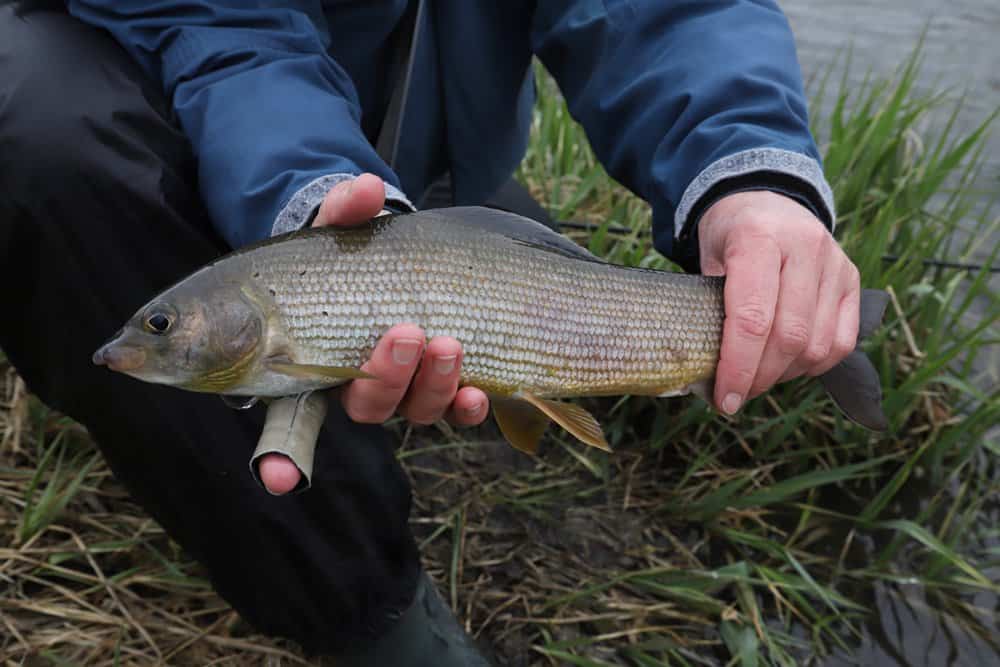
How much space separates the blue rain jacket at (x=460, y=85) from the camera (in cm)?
188

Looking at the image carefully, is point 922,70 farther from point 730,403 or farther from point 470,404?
point 470,404

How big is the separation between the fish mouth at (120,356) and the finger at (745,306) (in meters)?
1.13

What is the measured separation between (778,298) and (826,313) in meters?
0.13

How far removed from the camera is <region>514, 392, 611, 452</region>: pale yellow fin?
5.54 ft

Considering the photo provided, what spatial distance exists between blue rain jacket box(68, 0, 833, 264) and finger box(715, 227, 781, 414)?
0.75 ft

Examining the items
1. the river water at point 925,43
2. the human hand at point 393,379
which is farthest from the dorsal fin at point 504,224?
the river water at point 925,43

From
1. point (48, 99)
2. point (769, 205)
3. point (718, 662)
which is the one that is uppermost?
point (48, 99)

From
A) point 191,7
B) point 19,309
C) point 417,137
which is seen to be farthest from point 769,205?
point 19,309

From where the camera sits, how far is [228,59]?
→ 6.67ft

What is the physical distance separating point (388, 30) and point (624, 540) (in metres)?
1.69

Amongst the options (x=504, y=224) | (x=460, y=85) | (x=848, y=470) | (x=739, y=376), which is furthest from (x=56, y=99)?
(x=848, y=470)

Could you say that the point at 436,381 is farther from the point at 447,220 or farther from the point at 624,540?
the point at 624,540

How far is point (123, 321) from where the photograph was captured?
68.7 inches

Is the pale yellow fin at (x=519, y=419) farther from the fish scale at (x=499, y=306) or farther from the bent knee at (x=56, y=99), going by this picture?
the bent knee at (x=56, y=99)
